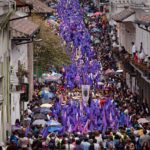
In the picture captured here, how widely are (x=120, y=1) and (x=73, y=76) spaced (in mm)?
21548

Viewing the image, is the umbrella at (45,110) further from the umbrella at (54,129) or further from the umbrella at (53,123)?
the umbrella at (54,129)

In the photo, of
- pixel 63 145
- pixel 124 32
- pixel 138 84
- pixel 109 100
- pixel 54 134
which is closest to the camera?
pixel 63 145

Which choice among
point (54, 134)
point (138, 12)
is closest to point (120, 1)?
point (138, 12)

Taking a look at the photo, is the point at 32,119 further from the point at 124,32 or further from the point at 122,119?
the point at 124,32

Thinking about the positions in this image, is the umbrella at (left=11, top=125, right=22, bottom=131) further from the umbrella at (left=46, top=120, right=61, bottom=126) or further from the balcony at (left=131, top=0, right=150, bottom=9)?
the balcony at (left=131, top=0, right=150, bottom=9)

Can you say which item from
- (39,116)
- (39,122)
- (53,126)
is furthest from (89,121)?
(53,126)

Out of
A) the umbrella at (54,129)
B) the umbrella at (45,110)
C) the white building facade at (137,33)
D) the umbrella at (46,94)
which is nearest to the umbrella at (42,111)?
the umbrella at (45,110)

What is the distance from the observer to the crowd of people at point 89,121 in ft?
107

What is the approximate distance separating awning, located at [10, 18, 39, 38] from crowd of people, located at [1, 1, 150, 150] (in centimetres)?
360

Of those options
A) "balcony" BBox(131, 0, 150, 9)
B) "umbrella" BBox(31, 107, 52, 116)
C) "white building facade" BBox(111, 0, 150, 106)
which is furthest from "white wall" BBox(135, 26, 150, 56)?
"umbrella" BBox(31, 107, 52, 116)

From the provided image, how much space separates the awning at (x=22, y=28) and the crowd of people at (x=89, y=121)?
3.60 m

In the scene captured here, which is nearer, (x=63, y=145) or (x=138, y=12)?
(x=63, y=145)

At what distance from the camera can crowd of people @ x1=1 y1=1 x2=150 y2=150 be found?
32.6 meters

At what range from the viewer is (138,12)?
205ft
